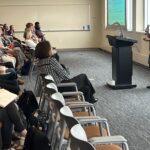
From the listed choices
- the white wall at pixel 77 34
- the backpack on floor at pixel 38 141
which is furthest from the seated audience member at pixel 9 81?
the white wall at pixel 77 34

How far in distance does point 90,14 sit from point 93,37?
95cm

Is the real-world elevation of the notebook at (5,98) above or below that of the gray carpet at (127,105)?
above

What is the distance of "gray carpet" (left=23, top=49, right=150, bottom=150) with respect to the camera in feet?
14.7

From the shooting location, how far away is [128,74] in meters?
7.02

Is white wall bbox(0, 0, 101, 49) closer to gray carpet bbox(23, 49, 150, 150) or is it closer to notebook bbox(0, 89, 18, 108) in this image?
gray carpet bbox(23, 49, 150, 150)

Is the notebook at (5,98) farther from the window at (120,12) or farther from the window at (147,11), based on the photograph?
the window at (120,12)

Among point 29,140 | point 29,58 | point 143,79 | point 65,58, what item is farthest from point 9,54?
point 29,140

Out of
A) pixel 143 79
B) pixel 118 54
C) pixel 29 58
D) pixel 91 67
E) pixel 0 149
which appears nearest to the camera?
pixel 0 149

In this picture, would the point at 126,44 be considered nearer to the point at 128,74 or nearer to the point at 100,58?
the point at 128,74

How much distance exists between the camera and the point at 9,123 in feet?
12.7

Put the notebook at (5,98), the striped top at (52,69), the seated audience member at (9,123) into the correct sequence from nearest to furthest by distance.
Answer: the notebook at (5,98) → the seated audience member at (9,123) → the striped top at (52,69)

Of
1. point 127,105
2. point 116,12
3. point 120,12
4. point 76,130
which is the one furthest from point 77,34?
point 76,130

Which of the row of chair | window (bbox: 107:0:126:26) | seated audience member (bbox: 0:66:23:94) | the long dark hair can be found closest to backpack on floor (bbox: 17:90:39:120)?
the row of chair

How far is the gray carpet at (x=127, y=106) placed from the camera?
4.46 m
